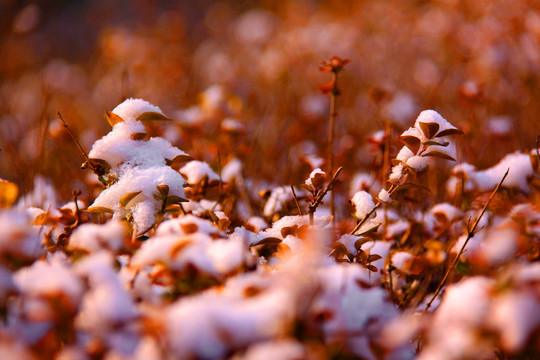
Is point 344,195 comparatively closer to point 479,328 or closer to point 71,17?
point 479,328

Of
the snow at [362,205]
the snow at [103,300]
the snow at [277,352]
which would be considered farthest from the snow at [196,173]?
the snow at [277,352]

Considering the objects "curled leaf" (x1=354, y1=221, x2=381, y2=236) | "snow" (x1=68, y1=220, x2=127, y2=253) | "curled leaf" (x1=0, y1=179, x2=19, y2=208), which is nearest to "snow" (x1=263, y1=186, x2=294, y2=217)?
"curled leaf" (x1=354, y1=221, x2=381, y2=236)

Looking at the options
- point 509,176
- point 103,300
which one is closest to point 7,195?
point 103,300

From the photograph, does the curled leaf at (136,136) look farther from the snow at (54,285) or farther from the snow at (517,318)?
the snow at (517,318)

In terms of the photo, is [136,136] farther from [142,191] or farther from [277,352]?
[277,352]

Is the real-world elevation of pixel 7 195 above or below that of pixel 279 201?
above

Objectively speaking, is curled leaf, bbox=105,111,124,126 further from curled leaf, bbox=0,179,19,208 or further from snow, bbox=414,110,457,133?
snow, bbox=414,110,457,133

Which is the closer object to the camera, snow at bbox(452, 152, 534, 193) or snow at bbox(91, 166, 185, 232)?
snow at bbox(91, 166, 185, 232)
